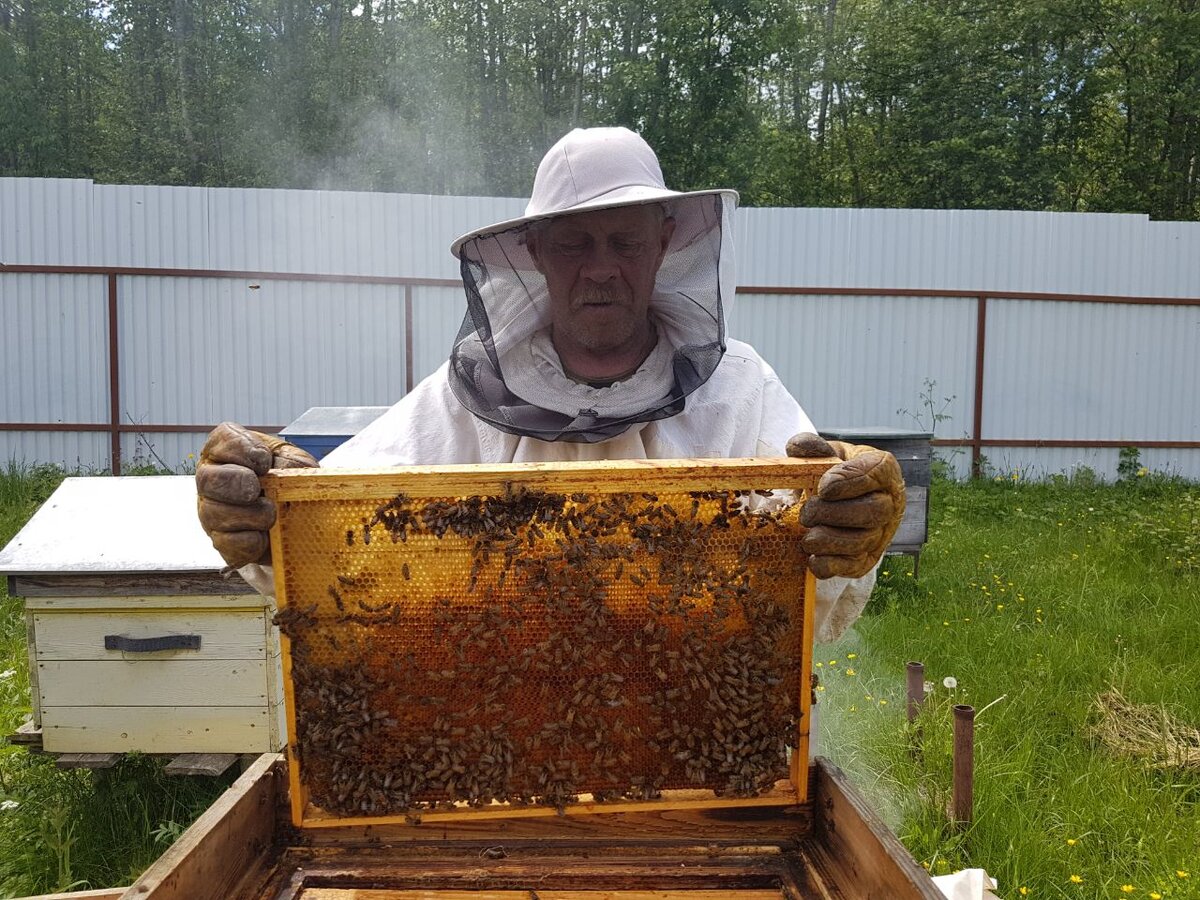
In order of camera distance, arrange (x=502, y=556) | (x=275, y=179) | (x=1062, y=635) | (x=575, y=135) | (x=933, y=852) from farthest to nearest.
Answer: (x=275, y=179) < (x=1062, y=635) < (x=933, y=852) < (x=575, y=135) < (x=502, y=556)

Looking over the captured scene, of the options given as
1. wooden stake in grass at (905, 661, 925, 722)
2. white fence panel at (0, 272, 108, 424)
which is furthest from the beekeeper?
white fence panel at (0, 272, 108, 424)

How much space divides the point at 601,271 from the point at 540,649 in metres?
0.98

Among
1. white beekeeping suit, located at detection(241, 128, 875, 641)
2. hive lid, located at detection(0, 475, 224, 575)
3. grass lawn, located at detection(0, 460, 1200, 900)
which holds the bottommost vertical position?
grass lawn, located at detection(0, 460, 1200, 900)

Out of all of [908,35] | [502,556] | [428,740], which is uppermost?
[908,35]

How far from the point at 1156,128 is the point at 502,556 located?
23168mm

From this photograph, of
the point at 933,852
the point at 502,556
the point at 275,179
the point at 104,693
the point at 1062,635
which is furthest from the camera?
the point at 275,179

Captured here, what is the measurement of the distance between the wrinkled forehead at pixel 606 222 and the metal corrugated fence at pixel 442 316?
7.67 metres

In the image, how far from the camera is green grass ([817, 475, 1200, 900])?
10.8 ft

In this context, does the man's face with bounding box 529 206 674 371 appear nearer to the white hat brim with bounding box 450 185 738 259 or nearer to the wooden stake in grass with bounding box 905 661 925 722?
the white hat brim with bounding box 450 185 738 259

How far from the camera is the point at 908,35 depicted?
20.6m

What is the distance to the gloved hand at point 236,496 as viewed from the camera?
1.54m

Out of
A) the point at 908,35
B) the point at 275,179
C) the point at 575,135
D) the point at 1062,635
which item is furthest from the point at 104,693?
the point at 908,35

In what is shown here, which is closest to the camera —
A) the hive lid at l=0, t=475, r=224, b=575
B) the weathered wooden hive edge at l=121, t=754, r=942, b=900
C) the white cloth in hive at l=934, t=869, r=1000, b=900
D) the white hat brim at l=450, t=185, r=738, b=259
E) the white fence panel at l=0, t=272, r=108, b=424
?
the weathered wooden hive edge at l=121, t=754, r=942, b=900

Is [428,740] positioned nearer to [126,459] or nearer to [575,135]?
[575,135]
